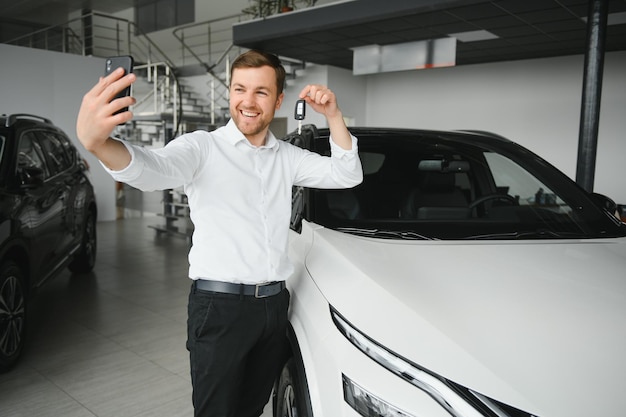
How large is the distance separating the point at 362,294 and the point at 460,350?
32cm

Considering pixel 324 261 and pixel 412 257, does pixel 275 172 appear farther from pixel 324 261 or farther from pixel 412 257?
pixel 412 257

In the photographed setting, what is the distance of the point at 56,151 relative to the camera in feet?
14.6

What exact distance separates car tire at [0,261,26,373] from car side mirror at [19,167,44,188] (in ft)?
1.69

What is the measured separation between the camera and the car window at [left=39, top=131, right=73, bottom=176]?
419 cm

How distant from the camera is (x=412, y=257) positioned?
167 centimetres

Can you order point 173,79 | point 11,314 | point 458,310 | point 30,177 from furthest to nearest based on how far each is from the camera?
1. point 173,79
2. point 30,177
3. point 11,314
4. point 458,310

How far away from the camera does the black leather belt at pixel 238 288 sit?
1.57 metres

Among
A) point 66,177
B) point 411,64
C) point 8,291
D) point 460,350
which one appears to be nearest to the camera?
point 460,350

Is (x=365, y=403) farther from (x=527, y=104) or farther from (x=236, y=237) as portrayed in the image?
(x=527, y=104)

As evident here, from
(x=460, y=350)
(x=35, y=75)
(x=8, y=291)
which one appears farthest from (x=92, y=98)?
(x=35, y=75)

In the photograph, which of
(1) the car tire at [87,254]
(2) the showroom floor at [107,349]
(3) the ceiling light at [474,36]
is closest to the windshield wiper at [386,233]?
(2) the showroom floor at [107,349]

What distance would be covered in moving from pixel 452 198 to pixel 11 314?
260cm

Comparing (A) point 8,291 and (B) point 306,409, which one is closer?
(B) point 306,409

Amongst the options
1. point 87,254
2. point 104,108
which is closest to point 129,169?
point 104,108
